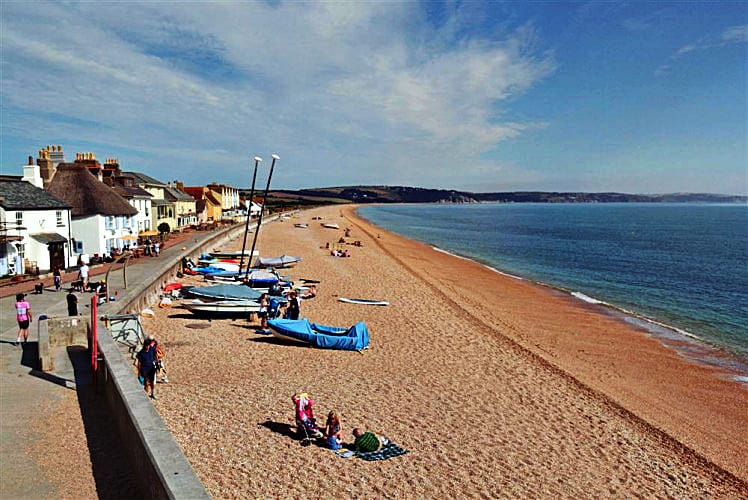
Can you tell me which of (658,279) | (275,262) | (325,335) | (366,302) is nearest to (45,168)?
(275,262)

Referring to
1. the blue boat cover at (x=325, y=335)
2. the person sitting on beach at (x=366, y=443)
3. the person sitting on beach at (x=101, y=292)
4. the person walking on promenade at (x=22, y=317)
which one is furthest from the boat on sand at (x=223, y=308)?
the person sitting on beach at (x=366, y=443)

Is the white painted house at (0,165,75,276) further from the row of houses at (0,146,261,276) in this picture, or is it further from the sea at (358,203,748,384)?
the sea at (358,203,748,384)

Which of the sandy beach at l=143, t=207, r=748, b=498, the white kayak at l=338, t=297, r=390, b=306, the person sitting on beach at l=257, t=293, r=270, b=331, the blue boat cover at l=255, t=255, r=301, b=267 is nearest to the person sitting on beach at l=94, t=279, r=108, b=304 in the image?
the sandy beach at l=143, t=207, r=748, b=498

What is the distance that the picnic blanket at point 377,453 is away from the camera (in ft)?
32.3

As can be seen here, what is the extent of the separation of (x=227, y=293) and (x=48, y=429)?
12.3m

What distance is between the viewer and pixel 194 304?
67.2 feet

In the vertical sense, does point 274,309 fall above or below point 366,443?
above

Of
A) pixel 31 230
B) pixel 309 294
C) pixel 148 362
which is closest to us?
pixel 148 362

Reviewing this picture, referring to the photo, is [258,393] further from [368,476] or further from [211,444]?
[368,476]

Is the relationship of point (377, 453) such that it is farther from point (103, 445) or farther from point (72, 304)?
point (72, 304)

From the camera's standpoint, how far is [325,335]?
17125 millimetres

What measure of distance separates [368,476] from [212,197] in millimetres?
76884

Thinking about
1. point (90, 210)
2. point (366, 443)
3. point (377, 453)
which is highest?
point (90, 210)

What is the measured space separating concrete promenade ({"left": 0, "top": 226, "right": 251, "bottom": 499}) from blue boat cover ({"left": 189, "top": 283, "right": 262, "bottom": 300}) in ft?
22.6
